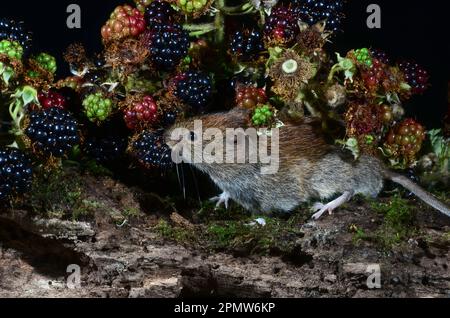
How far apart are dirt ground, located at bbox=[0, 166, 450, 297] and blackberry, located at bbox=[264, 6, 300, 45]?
98 centimetres

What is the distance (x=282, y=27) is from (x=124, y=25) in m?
0.85

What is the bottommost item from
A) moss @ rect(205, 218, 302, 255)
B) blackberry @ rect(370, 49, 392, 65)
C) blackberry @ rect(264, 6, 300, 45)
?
moss @ rect(205, 218, 302, 255)

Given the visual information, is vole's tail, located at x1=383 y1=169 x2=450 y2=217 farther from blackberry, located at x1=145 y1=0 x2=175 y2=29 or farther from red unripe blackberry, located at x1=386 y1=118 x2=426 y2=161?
blackberry, located at x1=145 y1=0 x2=175 y2=29

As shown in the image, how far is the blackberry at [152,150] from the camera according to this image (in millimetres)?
3658

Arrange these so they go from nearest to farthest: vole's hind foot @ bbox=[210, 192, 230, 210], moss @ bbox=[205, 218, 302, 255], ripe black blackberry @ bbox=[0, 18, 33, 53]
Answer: moss @ bbox=[205, 218, 302, 255], ripe black blackberry @ bbox=[0, 18, 33, 53], vole's hind foot @ bbox=[210, 192, 230, 210]

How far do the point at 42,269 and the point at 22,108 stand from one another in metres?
0.87

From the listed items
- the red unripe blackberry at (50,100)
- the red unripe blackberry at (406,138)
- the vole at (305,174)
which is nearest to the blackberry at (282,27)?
the vole at (305,174)

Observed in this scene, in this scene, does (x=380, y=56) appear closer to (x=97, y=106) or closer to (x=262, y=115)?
(x=262, y=115)

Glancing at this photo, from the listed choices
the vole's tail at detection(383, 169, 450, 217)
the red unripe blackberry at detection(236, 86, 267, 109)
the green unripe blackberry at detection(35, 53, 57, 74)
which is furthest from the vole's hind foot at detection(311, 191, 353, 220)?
the green unripe blackberry at detection(35, 53, 57, 74)

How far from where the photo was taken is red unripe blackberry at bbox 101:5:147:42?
3584 millimetres

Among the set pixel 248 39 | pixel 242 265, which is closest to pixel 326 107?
pixel 248 39

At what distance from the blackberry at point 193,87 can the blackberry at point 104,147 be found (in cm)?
50

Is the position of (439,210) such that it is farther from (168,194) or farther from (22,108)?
(22,108)

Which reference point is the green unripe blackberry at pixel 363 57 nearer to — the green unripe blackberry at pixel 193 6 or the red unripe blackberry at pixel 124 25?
the green unripe blackberry at pixel 193 6
